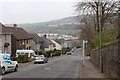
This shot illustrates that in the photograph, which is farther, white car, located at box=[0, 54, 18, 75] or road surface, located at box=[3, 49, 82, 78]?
white car, located at box=[0, 54, 18, 75]

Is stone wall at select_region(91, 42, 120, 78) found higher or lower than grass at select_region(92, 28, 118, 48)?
lower

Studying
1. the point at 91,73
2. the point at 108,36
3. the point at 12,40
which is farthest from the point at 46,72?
the point at 12,40

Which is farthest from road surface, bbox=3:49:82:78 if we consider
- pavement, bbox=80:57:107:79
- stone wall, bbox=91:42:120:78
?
stone wall, bbox=91:42:120:78

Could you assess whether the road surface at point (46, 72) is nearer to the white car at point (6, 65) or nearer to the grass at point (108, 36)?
the white car at point (6, 65)

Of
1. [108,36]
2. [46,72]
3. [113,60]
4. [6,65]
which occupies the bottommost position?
[46,72]

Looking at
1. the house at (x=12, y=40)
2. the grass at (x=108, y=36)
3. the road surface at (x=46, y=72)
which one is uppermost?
the house at (x=12, y=40)

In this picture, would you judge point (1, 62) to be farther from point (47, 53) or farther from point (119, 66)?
point (47, 53)

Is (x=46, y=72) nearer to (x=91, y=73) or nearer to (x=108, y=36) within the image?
(x=91, y=73)

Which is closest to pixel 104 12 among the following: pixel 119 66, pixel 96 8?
pixel 96 8

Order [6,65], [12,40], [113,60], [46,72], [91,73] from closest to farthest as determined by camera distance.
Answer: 1. [113,60]
2. [91,73]
3. [6,65]
4. [46,72]
5. [12,40]

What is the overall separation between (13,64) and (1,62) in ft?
12.6

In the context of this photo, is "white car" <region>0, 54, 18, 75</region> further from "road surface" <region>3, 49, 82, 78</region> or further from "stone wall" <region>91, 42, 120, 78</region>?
"stone wall" <region>91, 42, 120, 78</region>

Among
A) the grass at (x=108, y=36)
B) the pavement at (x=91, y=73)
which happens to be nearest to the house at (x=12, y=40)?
the grass at (x=108, y=36)

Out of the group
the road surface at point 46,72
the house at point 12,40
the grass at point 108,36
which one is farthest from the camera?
the house at point 12,40
